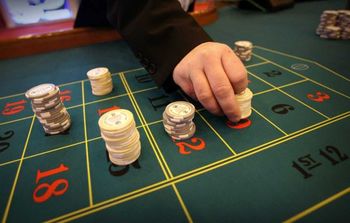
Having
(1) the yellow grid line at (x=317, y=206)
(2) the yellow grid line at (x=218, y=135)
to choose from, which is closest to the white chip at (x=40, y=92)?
(2) the yellow grid line at (x=218, y=135)

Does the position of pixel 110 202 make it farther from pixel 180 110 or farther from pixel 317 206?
pixel 317 206

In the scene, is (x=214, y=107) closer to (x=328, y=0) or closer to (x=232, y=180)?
(x=232, y=180)

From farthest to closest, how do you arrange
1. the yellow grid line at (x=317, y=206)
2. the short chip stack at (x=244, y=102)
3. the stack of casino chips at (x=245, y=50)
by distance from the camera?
the stack of casino chips at (x=245, y=50) < the short chip stack at (x=244, y=102) < the yellow grid line at (x=317, y=206)

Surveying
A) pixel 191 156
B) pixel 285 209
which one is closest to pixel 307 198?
pixel 285 209

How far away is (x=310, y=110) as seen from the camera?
1205 millimetres

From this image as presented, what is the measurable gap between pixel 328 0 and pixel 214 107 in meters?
3.80

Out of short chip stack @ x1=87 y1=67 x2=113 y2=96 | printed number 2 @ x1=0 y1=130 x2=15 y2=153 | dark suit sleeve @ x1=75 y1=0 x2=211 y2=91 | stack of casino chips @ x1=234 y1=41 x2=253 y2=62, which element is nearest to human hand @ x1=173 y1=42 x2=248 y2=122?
dark suit sleeve @ x1=75 y1=0 x2=211 y2=91

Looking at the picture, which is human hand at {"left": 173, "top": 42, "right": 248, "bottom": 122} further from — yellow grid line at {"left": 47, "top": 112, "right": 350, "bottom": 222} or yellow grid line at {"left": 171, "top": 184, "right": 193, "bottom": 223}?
yellow grid line at {"left": 171, "top": 184, "right": 193, "bottom": 223}

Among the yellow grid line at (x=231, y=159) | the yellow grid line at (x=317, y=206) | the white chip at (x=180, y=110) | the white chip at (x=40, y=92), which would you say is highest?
the white chip at (x=40, y=92)

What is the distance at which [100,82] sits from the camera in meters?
1.45

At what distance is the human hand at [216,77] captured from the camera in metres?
1.02

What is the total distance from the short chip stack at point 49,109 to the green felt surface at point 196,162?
0.17ft

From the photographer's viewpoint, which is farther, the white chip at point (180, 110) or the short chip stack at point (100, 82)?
the short chip stack at point (100, 82)

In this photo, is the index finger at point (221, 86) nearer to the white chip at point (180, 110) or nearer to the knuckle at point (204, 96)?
the knuckle at point (204, 96)
